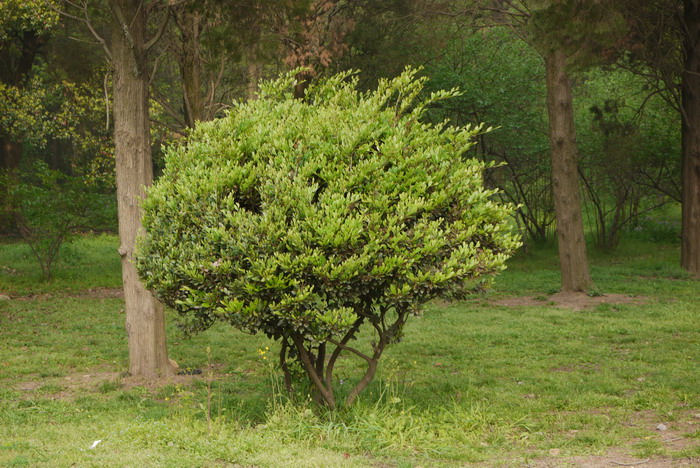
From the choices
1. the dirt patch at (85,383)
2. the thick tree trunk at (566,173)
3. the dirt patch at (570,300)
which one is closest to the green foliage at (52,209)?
the dirt patch at (85,383)

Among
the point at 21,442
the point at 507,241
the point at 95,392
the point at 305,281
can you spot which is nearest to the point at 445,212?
the point at 507,241

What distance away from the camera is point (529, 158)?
20.4 meters

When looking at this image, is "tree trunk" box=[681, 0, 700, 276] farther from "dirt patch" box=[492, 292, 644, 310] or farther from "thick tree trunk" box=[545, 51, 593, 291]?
"dirt patch" box=[492, 292, 644, 310]

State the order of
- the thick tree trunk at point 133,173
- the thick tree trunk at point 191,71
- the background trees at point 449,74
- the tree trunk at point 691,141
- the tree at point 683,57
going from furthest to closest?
the tree trunk at point 691,141 → the tree at point 683,57 → the thick tree trunk at point 191,71 → the background trees at point 449,74 → the thick tree trunk at point 133,173

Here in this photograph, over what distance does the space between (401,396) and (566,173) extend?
8.24 m

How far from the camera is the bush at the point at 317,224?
507cm

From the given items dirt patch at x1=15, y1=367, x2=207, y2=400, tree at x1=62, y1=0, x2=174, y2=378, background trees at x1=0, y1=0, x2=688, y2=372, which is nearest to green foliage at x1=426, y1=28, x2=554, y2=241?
background trees at x1=0, y1=0, x2=688, y2=372

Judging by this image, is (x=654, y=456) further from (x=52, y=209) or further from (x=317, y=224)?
(x=52, y=209)

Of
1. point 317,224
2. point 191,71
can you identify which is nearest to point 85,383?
point 317,224

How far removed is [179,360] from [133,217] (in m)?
2.03

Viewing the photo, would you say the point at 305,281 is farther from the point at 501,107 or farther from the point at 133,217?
the point at 501,107

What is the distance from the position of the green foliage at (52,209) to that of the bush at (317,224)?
34.2ft

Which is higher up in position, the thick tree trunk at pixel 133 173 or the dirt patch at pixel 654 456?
the thick tree trunk at pixel 133 173

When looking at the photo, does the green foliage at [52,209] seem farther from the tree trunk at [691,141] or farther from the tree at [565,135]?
the tree trunk at [691,141]
